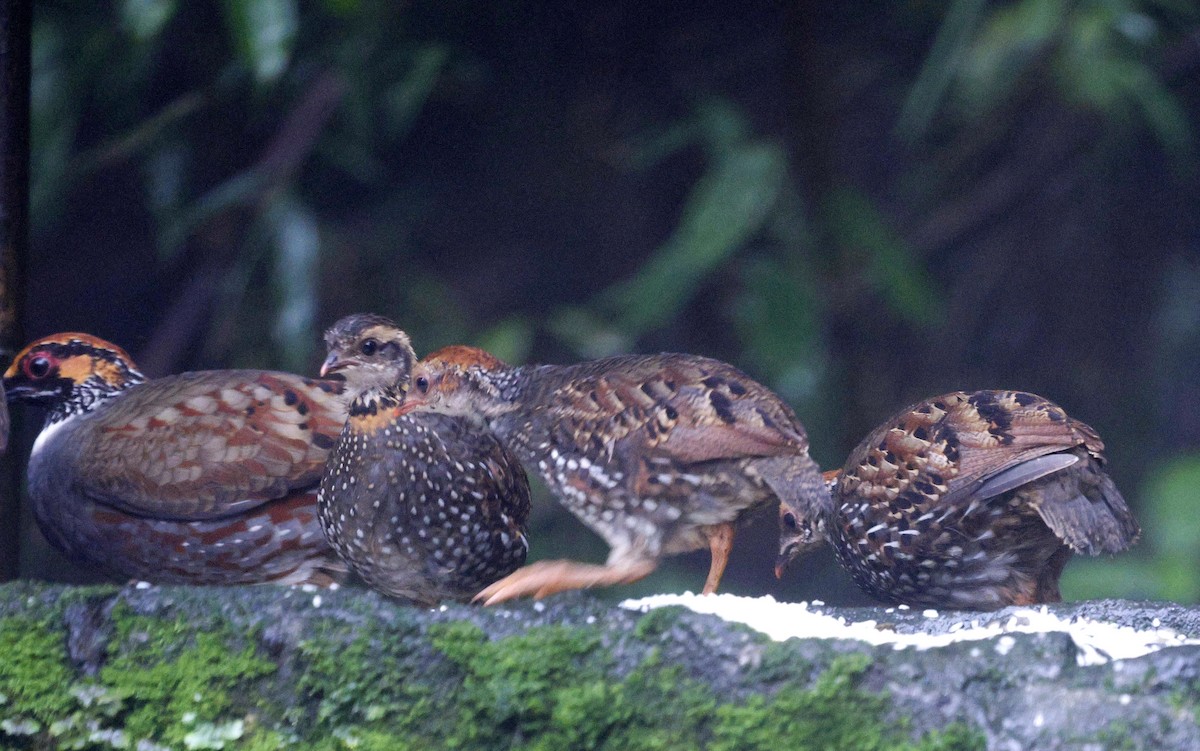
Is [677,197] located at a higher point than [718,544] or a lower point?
higher

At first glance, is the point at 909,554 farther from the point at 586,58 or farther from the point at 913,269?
the point at 586,58

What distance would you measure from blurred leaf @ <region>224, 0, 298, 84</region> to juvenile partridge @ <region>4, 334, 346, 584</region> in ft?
4.35

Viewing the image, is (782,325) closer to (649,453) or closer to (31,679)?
(649,453)

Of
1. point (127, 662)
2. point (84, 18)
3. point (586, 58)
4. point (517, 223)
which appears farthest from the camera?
point (517, 223)

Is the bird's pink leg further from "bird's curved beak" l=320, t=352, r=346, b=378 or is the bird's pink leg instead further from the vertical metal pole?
the vertical metal pole

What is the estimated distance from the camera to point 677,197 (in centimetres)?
591

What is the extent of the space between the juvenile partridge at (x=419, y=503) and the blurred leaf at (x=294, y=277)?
5.86 feet

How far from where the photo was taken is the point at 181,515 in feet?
9.90

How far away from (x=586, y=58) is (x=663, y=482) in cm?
321

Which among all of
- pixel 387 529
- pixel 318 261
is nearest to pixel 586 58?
pixel 318 261

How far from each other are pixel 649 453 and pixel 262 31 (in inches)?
86.0

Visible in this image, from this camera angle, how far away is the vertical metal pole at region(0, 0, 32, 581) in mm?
3064

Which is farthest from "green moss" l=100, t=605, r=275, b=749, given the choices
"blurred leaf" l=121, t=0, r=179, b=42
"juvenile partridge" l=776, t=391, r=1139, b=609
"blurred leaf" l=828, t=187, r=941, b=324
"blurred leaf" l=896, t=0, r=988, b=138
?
"blurred leaf" l=896, t=0, r=988, b=138

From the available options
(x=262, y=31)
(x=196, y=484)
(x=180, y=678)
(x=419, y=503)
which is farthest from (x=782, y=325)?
(x=180, y=678)
